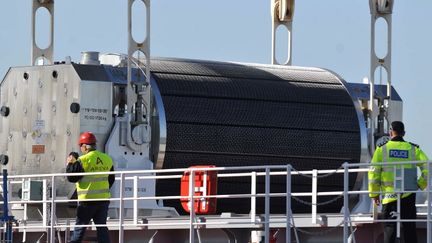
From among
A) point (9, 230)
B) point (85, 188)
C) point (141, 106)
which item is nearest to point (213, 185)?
point (85, 188)

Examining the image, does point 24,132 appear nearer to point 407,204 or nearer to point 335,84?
point 335,84

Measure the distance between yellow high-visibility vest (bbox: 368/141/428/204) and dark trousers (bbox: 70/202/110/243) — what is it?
4.97m

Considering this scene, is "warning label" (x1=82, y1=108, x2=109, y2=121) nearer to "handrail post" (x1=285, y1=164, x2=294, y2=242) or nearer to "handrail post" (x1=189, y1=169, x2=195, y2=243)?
"handrail post" (x1=189, y1=169, x2=195, y2=243)

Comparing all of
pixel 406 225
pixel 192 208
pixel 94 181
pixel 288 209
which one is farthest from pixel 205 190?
pixel 406 225

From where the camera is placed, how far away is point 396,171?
20406 mm

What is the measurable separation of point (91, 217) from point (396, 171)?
5592 mm

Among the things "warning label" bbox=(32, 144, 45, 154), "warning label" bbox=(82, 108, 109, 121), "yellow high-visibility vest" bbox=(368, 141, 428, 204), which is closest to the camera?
"yellow high-visibility vest" bbox=(368, 141, 428, 204)

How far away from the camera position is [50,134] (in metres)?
29.3

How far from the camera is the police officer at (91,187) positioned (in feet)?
75.7

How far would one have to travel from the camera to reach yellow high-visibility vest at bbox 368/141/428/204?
2033cm

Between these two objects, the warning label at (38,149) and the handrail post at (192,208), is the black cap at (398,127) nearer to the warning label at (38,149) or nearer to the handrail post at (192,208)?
the handrail post at (192,208)

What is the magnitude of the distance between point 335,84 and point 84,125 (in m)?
7.44

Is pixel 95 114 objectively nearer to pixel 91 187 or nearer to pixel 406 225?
pixel 91 187

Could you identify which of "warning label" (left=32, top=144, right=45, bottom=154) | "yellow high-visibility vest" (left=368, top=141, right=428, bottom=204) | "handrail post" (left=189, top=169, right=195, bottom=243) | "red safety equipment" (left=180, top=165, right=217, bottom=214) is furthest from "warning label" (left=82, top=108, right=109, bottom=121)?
"yellow high-visibility vest" (left=368, top=141, right=428, bottom=204)
